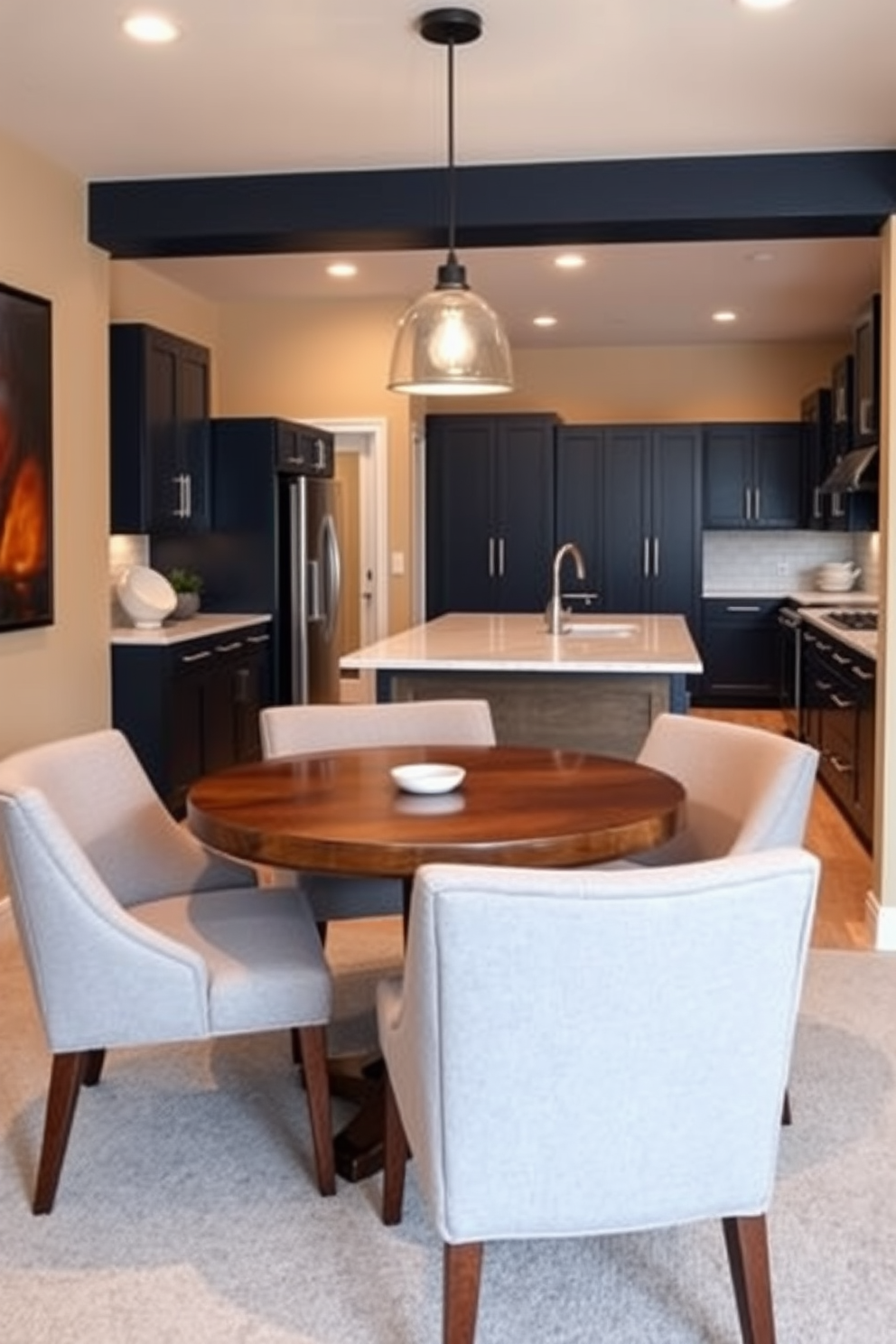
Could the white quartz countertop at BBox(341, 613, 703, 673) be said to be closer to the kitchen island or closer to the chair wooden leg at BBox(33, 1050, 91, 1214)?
the kitchen island

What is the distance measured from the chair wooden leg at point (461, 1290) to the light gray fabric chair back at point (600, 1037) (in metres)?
0.04

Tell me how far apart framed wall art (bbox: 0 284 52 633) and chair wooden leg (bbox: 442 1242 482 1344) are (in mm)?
2762

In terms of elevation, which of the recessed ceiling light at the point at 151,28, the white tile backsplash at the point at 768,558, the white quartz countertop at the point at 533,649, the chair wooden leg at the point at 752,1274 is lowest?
the chair wooden leg at the point at 752,1274

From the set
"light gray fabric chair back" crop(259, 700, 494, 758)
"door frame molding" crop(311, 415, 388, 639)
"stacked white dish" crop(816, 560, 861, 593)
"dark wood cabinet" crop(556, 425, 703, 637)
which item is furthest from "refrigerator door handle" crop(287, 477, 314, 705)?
"stacked white dish" crop(816, 560, 861, 593)

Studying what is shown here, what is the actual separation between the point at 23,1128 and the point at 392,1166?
3.06 ft

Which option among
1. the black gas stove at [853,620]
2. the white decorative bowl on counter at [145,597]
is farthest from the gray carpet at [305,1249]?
the black gas stove at [853,620]

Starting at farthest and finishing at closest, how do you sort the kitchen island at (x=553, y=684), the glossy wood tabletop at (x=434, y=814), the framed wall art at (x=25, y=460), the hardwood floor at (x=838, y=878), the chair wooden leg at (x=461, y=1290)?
the kitchen island at (x=553, y=684)
the hardwood floor at (x=838, y=878)
the framed wall art at (x=25, y=460)
the glossy wood tabletop at (x=434, y=814)
the chair wooden leg at (x=461, y=1290)

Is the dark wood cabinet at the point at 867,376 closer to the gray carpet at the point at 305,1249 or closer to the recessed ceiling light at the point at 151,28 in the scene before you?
the recessed ceiling light at the point at 151,28

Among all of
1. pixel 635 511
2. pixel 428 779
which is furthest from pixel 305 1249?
pixel 635 511

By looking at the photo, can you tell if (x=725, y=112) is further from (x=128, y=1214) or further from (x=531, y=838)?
(x=128, y=1214)

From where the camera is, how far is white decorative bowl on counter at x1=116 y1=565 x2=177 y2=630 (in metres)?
6.08

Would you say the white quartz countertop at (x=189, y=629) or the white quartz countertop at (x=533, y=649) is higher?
the white quartz countertop at (x=189, y=629)

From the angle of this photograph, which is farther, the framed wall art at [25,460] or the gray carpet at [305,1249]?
the framed wall art at [25,460]

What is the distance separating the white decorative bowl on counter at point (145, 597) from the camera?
19.9 ft
